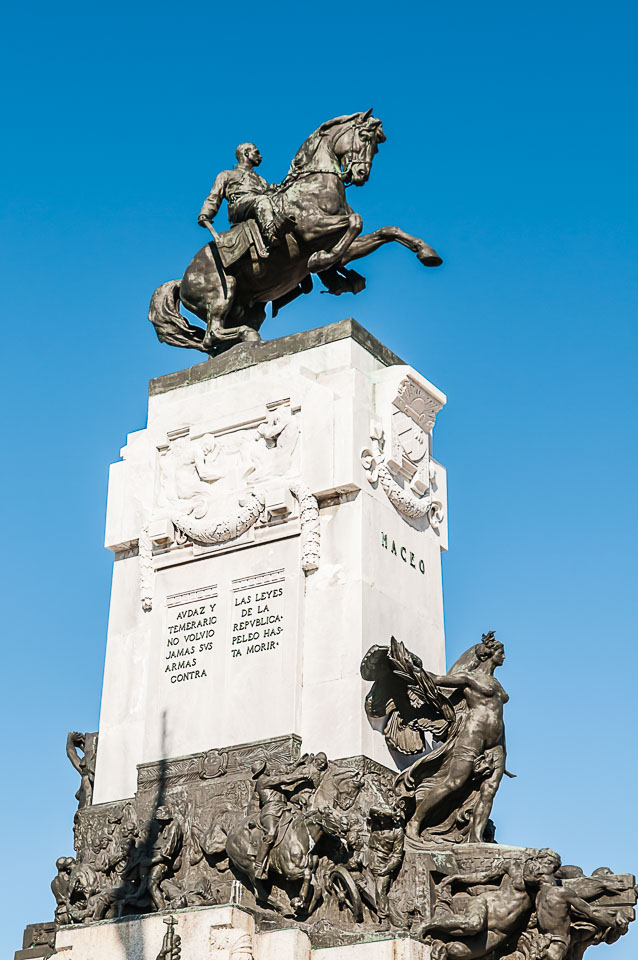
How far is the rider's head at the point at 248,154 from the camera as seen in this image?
2455 centimetres

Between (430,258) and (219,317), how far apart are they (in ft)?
11.0

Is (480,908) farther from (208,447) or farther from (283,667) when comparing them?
(208,447)

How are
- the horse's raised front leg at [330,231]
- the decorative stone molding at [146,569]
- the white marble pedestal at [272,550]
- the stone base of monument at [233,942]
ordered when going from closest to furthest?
1. the stone base of monument at [233,942]
2. the white marble pedestal at [272,550]
3. the decorative stone molding at [146,569]
4. the horse's raised front leg at [330,231]

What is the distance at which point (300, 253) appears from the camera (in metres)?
23.5

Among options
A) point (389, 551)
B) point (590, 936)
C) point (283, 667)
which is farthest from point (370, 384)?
point (590, 936)

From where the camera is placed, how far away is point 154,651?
2130cm

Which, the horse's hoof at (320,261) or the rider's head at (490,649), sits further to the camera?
the horse's hoof at (320,261)

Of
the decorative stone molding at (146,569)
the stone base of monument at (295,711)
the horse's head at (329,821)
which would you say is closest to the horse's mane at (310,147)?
the stone base of monument at (295,711)

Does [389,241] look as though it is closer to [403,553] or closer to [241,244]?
[241,244]

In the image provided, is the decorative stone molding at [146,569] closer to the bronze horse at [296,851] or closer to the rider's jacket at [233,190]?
the bronze horse at [296,851]

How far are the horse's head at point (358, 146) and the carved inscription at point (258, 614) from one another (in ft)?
21.2

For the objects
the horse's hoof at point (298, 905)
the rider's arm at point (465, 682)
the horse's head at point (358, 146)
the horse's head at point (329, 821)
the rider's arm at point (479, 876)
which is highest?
the horse's head at point (358, 146)

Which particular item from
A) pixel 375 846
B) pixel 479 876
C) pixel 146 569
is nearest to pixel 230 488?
pixel 146 569

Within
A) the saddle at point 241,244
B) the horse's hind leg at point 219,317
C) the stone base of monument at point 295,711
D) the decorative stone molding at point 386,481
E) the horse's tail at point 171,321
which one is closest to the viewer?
the stone base of monument at point 295,711
